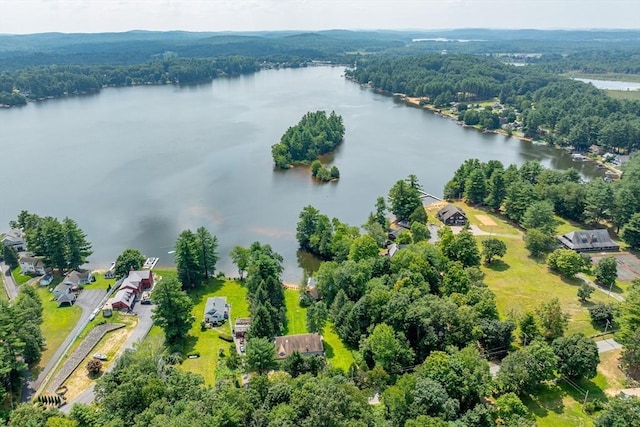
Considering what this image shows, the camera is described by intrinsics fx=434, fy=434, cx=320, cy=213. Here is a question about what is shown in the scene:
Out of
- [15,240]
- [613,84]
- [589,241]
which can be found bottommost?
[613,84]

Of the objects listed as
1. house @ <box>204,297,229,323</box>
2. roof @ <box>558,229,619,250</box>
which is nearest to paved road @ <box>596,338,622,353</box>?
roof @ <box>558,229,619,250</box>

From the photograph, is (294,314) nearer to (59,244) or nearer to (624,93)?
(59,244)

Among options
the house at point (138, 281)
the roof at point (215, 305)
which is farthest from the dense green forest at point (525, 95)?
the house at point (138, 281)

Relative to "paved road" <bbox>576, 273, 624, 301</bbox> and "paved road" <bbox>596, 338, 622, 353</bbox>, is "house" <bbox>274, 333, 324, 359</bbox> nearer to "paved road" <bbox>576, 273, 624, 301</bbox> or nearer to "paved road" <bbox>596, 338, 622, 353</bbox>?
"paved road" <bbox>596, 338, 622, 353</bbox>

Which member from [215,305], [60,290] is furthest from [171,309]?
[60,290]

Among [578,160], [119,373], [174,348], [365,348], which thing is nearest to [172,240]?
→ [174,348]

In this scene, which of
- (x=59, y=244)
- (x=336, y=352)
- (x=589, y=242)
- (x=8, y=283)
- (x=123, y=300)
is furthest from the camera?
(x=589, y=242)
